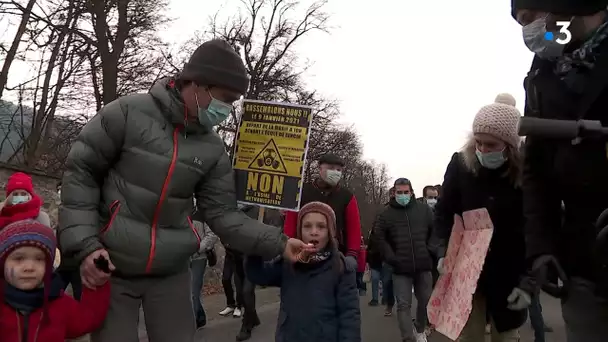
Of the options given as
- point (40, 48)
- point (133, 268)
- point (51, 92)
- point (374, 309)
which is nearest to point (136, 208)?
point (133, 268)

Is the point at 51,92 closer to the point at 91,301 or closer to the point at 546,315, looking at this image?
the point at 546,315

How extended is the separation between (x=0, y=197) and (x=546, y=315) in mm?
9317

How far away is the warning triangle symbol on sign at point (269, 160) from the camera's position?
189 inches

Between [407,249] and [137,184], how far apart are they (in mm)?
5068

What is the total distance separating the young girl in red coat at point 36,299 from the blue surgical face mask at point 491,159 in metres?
2.24

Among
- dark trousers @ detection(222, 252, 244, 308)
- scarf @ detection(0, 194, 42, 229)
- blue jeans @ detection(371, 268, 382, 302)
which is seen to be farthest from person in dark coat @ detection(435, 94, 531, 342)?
blue jeans @ detection(371, 268, 382, 302)

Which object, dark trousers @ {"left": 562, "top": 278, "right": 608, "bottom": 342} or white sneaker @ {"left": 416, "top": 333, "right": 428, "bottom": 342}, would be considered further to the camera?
white sneaker @ {"left": 416, "top": 333, "right": 428, "bottom": 342}

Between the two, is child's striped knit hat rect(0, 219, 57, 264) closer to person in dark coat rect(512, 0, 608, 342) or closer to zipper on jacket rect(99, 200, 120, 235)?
zipper on jacket rect(99, 200, 120, 235)

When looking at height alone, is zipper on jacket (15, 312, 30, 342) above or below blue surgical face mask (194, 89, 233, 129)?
below

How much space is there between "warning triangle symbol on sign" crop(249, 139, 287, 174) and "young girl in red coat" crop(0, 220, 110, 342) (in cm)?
174

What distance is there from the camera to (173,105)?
3369mm

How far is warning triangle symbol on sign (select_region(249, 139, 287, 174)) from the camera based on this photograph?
481 centimetres

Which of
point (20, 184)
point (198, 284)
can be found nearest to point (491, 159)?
point (20, 184)

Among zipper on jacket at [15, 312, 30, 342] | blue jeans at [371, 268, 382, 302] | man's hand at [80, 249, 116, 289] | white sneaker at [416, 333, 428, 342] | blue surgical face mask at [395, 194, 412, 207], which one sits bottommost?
blue jeans at [371, 268, 382, 302]
